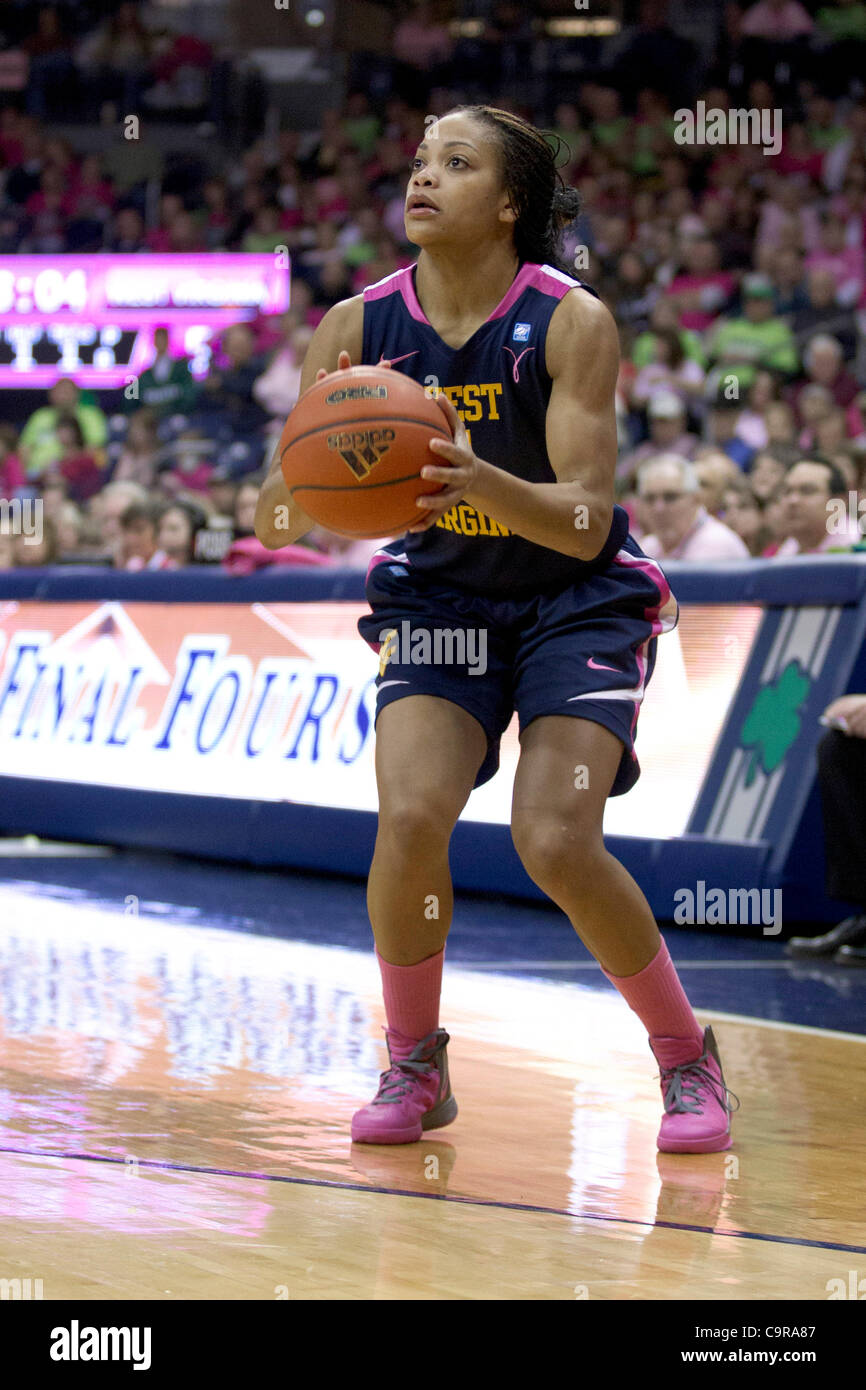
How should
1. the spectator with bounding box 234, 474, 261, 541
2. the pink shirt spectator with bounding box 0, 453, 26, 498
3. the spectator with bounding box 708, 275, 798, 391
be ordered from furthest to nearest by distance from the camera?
1. the pink shirt spectator with bounding box 0, 453, 26, 498
2. the spectator with bounding box 708, 275, 798, 391
3. the spectator with bounding box 234, 474, 261, 541

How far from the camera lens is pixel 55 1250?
9.84 ft

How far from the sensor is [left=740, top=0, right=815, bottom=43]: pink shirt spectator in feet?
58.0

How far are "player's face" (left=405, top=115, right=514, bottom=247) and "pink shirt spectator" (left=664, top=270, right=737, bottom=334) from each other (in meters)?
10.3

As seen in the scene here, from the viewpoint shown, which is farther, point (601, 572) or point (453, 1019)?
point (453, 1019)

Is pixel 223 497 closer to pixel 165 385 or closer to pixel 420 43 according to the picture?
pixel 165 385

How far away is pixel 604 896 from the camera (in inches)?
151

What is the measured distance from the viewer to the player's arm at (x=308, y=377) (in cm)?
393

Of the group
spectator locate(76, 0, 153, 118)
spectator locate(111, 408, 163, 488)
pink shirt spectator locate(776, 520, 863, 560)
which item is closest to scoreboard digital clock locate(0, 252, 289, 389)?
spectator locate(111, 408, 163, 488)

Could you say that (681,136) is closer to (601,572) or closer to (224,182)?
(224,182)

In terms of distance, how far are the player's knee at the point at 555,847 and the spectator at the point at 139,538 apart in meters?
7.03

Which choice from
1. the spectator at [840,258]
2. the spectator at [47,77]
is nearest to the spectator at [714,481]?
the spectator at [840,258]

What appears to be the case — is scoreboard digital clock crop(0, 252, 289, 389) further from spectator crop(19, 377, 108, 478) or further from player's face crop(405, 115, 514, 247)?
player's face crop(405, 115, 514, 247)
